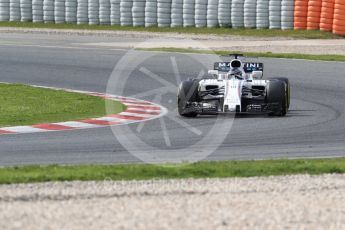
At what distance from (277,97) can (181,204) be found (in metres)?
8.22

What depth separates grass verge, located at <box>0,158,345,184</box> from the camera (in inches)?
436

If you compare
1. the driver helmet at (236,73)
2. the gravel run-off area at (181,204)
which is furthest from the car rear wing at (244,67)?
the gravel run-off area at (181,204)

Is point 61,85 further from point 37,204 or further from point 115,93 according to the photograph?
point 37,204

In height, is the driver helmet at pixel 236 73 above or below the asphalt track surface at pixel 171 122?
above

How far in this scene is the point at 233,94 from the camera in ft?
57.3

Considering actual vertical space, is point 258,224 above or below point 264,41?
above

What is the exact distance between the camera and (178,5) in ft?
126

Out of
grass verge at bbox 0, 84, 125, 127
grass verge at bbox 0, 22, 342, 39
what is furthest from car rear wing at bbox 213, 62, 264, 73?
grass verge at bbox 0, 22, 342, 39

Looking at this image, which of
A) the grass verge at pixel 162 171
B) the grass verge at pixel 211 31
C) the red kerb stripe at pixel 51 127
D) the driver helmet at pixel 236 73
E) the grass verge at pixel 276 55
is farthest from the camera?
the grass verge at pixel 211 31

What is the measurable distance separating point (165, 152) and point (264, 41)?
21935 mm

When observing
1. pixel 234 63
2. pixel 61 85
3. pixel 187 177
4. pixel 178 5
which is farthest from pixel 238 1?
pixel 187 177

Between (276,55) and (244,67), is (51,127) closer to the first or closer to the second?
(244,67)

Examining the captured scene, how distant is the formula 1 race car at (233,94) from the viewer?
17484 mm

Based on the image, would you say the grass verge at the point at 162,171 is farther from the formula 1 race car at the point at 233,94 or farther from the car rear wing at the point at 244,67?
the car rear wing at the point at 244,67
